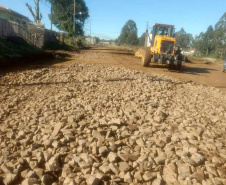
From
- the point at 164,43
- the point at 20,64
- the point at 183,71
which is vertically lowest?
the point at 183,71

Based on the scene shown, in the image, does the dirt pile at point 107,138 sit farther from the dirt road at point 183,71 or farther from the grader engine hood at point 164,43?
the grader engine hood at point 164,43

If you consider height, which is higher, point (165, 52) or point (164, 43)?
point (164, 43)

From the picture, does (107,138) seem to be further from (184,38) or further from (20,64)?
A: (184,38)

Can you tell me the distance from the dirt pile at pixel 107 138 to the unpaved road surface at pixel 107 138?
1cm

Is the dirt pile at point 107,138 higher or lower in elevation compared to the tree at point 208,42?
lower

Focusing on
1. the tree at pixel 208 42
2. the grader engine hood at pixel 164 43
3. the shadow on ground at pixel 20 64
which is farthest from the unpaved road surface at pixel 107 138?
the tree at pixel 208 42

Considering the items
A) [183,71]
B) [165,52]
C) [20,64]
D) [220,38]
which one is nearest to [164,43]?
[165,52]

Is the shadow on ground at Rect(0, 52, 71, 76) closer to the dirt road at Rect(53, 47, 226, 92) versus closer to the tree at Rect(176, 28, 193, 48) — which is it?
the dirt road at Rect(53, 47, 226, 92)

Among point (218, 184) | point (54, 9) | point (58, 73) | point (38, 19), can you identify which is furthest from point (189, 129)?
point (54, 9)

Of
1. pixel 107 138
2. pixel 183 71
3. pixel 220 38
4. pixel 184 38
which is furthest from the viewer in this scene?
pixel 184 38

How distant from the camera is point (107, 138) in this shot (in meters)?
3.12

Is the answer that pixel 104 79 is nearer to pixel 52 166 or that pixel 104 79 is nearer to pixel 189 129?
pixel 189 129

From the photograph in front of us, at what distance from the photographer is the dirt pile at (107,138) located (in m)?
2.40

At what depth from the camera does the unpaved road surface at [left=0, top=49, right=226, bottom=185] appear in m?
2.39
